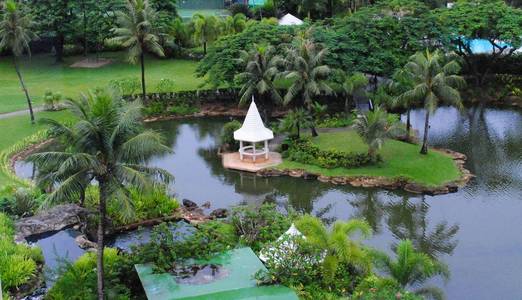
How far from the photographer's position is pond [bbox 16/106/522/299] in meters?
23.4

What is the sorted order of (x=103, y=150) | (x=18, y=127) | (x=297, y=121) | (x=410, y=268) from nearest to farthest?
1. (x=103, y=150)
2. (x=410, y=268)
3. (x=297, y=121)
4. (x=18, y=127)

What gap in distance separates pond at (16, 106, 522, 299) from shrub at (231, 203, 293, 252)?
3.59 metres

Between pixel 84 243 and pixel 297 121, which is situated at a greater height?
pixel 297 121

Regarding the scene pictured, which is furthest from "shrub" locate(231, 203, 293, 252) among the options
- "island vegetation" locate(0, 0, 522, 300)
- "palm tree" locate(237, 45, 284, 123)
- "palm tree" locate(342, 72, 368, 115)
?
"palm tree" locate(342, 72, 368, 115)

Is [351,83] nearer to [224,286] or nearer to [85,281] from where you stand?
[224,286]

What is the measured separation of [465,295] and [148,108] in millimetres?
27521

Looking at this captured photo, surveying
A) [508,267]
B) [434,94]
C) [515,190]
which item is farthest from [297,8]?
[508,267]

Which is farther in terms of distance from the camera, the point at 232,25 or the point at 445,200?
the point at 232,25

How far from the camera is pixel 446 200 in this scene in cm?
2938

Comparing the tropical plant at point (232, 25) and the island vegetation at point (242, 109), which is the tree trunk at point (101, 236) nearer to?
the island vegetation at point (242, 109)

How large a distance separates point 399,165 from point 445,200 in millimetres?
3737

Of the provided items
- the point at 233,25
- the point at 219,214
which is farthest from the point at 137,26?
the point at 219,214

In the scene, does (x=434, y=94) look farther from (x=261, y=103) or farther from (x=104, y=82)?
(x=104, y=82)

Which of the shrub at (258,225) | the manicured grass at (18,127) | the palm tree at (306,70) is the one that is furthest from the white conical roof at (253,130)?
the manicured grass at (18,127)
